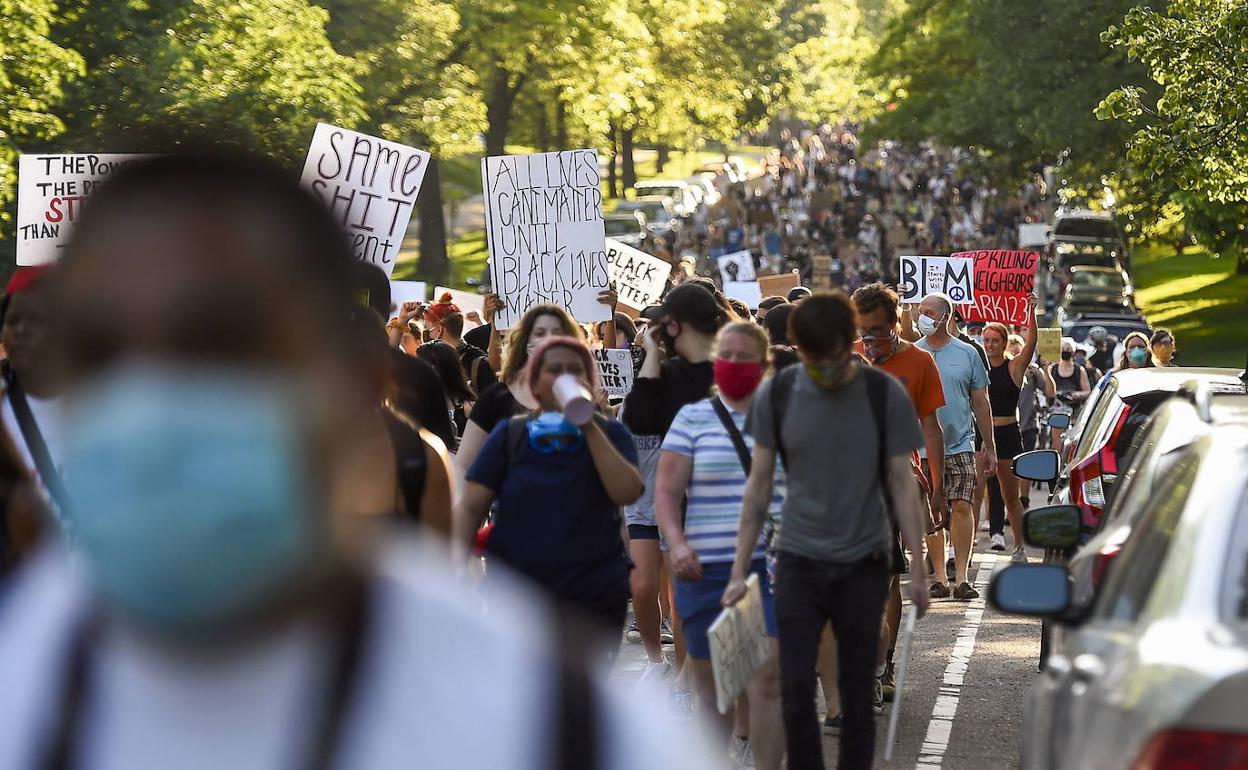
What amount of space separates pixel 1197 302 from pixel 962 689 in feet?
144

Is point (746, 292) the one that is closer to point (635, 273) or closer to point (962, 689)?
point (635, 273)

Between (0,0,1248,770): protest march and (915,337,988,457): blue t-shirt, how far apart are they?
0.03 metres

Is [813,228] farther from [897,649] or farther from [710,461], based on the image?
[710,461]

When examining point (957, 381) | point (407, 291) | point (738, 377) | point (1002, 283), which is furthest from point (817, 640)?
point (1002, 283)

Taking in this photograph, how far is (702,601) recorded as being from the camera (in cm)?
694

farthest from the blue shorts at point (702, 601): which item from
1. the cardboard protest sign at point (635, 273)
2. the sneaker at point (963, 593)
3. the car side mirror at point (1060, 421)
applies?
the cardboard protest sign at point (635, 273)

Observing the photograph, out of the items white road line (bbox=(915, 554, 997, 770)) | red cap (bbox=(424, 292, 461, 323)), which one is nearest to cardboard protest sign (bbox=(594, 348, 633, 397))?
red cap (bbox=(424, 292, 461, 323))

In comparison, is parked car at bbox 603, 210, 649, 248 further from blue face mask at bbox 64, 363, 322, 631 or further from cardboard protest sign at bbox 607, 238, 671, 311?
blue face mask at bbox 64, 363, 322, 631

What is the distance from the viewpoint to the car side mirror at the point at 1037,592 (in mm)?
4590

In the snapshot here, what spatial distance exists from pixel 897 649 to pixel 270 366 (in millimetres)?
10451

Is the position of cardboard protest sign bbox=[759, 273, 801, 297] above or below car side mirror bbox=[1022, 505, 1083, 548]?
above

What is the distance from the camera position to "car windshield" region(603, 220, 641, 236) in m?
51.0

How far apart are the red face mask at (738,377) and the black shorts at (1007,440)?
8010 mm

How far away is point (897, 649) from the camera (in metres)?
11.3
